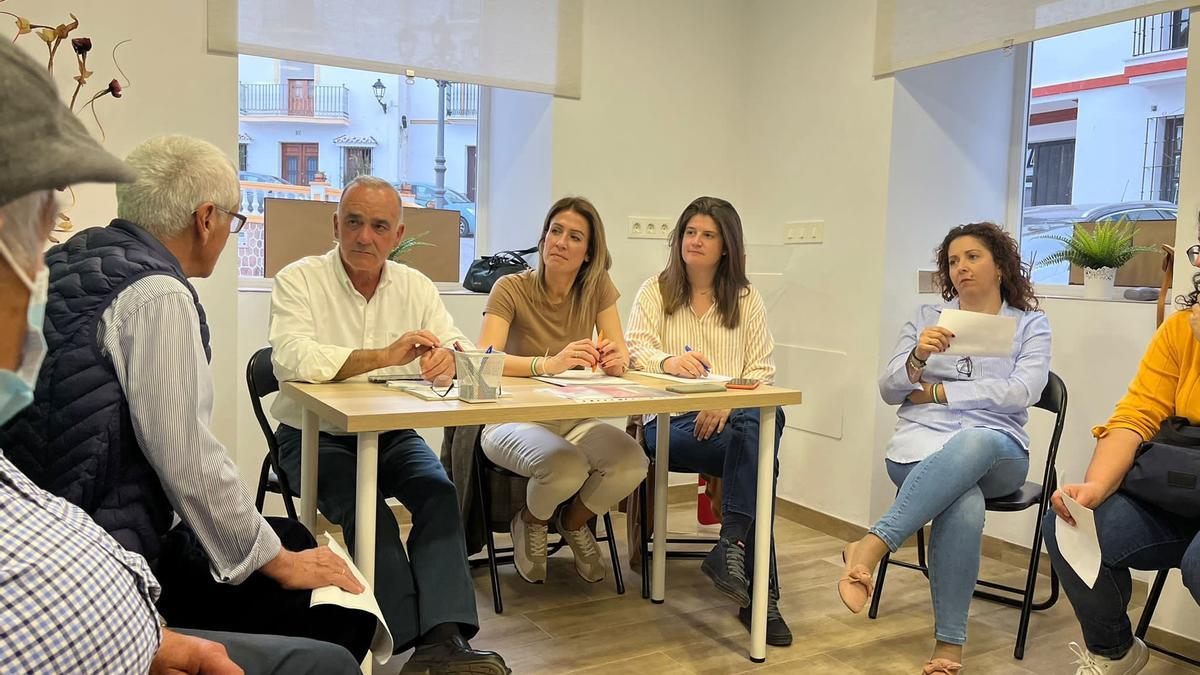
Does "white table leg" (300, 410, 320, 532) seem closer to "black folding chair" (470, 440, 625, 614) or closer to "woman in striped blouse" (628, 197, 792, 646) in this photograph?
"black folding chair" (470, 440, 625, 614)

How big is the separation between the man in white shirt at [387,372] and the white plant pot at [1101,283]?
2057 mm

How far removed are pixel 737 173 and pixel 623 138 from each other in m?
0.60

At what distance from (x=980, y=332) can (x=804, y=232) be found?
143 centimetres

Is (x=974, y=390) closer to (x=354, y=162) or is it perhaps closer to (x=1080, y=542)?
(x=1080, y=542)

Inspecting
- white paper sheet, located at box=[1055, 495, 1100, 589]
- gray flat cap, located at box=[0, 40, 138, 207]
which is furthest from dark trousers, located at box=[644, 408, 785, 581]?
gray flat cap, located at box=[0, 40, 138, 207]

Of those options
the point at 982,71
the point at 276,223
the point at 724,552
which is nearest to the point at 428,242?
the point at 276,223

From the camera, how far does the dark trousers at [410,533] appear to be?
2.06 metres

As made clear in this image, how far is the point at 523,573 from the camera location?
2.87m

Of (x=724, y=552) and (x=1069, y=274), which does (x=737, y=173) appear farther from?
(x=724, y=552)

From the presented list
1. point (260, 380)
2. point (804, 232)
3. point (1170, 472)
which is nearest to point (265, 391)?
point (260, 380)

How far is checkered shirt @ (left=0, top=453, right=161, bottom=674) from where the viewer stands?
833mm

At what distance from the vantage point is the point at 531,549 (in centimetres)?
284

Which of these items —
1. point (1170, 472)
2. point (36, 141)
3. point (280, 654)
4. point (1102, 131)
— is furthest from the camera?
point (1102, 131)

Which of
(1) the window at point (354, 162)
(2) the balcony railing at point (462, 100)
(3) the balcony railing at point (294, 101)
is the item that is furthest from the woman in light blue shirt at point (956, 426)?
(3) the balcony railing at point (294, 101)
